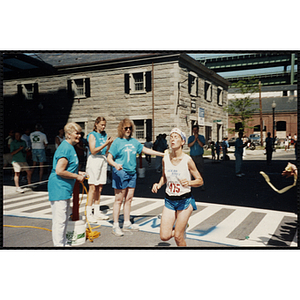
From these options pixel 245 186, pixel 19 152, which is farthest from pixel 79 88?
pixel 245 186

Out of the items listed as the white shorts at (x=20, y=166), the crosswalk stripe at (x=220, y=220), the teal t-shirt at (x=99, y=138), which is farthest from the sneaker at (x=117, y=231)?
the white shorts at (x=20, y=166)

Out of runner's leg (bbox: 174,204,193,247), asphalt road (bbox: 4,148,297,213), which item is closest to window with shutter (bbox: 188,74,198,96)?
asphalt road (bbox: 4,148,297,213)

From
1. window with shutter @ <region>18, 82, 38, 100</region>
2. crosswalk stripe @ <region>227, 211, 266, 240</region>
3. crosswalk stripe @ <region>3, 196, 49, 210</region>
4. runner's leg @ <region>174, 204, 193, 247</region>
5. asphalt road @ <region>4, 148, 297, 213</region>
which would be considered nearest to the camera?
runner's leg @ <region>174, 204, 193, 247</region>

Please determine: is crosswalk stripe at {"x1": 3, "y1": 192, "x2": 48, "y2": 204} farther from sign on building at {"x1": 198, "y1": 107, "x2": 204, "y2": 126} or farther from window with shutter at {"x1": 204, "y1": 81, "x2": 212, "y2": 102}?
window with shutter at {"x1": 204, "y1": 81, "x2": 212, "y2": 102}

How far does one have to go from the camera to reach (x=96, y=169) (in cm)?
591

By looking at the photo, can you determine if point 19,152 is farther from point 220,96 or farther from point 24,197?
point 220,96

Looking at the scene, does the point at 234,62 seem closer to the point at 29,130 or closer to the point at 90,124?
the point at 90,124

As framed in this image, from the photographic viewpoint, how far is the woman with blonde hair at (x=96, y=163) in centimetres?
577

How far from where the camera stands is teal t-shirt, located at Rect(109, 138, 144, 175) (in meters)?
5.05

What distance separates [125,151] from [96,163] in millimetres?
1164

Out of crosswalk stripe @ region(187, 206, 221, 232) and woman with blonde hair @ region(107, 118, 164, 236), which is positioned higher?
woman with blonde hair @ region(107, 118, 164, 236)

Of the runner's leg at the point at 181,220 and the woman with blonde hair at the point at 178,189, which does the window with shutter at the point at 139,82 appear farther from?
the runner's leg at the point at 181,220

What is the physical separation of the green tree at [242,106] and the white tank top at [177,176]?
8.04ft

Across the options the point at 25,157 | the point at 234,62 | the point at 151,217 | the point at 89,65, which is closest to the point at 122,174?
the point at 151,217
